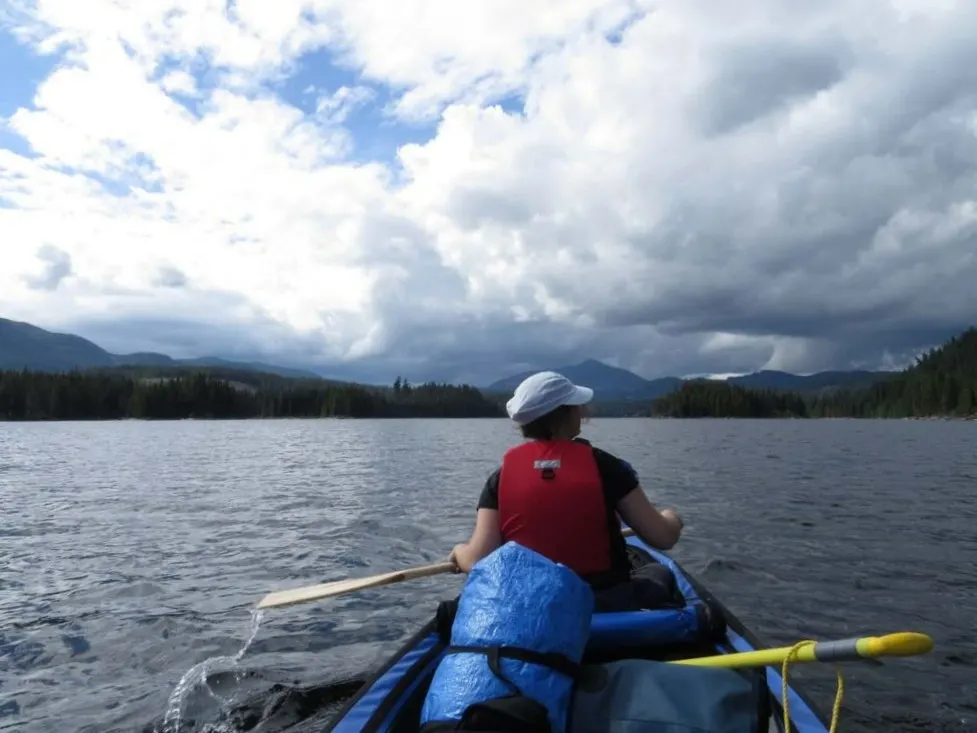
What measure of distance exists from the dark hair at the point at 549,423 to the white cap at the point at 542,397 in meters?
0.08

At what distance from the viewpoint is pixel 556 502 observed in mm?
5727

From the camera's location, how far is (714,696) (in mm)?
4168

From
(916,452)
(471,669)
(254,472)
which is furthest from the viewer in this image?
(916,452)

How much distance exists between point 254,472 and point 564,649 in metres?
34.0

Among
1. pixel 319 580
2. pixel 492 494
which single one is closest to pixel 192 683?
pixel 319 580

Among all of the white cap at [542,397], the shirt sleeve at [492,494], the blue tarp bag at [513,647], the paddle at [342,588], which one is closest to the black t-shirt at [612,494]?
the shirt sleeve at [492,494]

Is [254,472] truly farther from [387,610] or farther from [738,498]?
[387,610]

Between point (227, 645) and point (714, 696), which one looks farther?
point (227, 645)

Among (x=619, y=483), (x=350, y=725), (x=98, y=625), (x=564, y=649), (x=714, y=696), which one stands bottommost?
(x=98, y=625)

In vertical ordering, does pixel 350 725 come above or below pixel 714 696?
below

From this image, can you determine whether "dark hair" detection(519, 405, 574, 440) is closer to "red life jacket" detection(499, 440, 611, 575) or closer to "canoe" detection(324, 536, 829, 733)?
"red life jacket" detection(499, 440, 611, 575)

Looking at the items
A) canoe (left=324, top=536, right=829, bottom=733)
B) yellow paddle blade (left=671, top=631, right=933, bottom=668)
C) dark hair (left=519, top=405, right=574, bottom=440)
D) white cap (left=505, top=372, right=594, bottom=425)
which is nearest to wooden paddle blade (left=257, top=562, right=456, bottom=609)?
canoe (left=324, top=536, right=829, bottom=733)

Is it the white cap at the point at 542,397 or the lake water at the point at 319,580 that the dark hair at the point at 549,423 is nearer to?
the white cap at the point at 542,397

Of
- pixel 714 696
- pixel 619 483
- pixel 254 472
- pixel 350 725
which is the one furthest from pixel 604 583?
pixel 254 472
